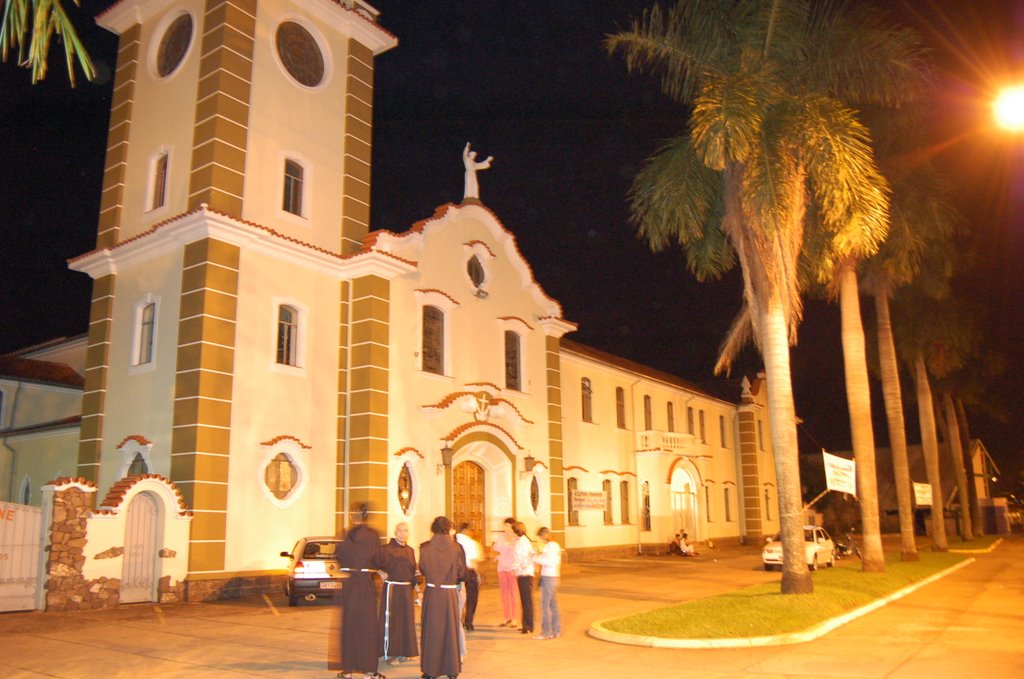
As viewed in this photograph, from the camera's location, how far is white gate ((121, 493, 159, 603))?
1800 cm

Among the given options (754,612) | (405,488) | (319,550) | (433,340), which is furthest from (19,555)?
(754,612)

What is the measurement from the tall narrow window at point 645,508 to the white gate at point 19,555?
25760 mm

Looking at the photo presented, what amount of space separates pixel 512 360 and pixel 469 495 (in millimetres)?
5094

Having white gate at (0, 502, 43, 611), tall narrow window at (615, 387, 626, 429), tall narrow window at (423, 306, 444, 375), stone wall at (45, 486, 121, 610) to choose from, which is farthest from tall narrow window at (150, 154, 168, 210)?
tall narrow window at (615, 387, 626, 429)

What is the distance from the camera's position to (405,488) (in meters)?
23.5

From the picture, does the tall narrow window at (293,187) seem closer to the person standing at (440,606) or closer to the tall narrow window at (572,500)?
the person standing at (440,606)

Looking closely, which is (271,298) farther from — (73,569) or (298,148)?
(73,569)

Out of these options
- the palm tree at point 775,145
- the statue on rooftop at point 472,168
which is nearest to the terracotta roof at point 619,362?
the statue on rooftop at point 472,168

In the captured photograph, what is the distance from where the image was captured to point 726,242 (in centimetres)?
2150

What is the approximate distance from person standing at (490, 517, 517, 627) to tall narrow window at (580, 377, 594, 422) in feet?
65.8

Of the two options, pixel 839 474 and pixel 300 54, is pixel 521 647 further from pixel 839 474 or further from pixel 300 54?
pixel 300 54

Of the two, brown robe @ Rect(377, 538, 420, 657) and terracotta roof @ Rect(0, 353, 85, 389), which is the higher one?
terracotta roof @ Rect(0, 353, 85, 389)

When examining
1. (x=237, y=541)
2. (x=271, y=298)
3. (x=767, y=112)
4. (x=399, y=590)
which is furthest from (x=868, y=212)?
(x=237, y=541)

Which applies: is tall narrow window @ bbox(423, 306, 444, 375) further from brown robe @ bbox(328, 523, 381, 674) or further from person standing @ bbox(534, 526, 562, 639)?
brown robe @ bbox(328, 523, 381, 674)
